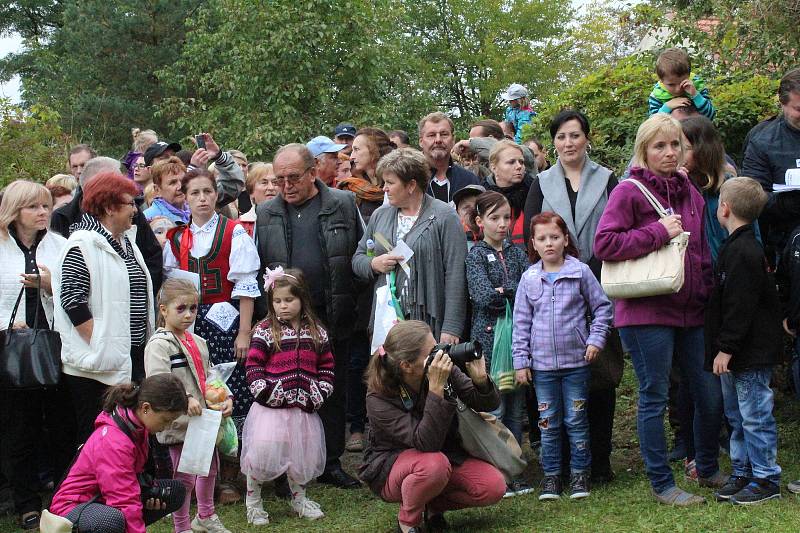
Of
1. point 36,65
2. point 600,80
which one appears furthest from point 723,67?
point 36,65

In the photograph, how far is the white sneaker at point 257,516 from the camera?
6.22 metres

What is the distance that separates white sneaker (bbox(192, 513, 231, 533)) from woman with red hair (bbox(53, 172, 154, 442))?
0.94 m

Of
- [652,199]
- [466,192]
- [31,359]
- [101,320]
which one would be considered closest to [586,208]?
[652,199]

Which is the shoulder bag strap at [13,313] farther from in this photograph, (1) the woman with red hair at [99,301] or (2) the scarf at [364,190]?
(2) the scarf at [364,190]

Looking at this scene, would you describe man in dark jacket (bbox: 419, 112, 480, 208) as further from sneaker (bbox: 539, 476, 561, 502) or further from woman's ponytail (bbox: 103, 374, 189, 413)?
woman's ponytail (bbox: 103, 374, 189, 413)

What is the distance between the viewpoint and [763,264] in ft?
18.5

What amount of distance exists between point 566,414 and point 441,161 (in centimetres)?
241

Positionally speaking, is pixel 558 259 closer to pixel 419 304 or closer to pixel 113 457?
pixel 419 304

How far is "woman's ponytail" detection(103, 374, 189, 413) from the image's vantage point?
509cm

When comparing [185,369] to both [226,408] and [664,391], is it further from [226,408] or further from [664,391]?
[664,391]

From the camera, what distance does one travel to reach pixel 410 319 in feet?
21.1

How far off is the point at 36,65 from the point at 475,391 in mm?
29772

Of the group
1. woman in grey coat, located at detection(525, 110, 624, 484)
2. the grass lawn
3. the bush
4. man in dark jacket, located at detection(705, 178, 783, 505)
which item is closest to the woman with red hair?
the grass lawn

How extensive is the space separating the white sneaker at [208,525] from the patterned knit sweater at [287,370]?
2.57 ft
